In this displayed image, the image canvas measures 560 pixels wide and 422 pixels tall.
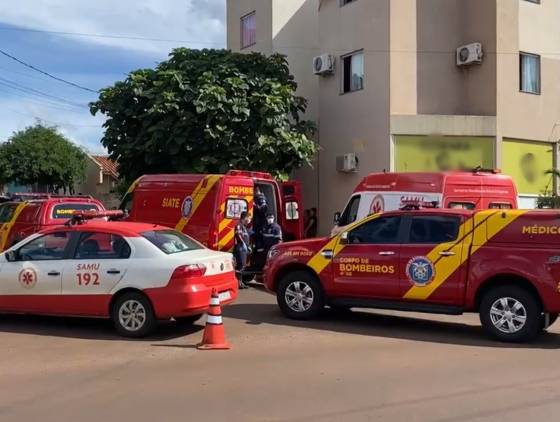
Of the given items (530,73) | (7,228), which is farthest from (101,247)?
(530,73)

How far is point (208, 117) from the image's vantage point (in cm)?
1848

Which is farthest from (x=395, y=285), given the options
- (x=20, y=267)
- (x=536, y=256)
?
(x=20, y=267)

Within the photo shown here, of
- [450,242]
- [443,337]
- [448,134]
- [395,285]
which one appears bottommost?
[443,337]

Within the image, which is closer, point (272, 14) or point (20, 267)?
point (20, 267)

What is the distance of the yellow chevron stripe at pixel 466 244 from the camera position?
884 cm

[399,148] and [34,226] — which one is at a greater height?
[399,148]

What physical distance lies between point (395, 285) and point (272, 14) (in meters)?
16.1

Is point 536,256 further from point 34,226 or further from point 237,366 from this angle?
point 34,226

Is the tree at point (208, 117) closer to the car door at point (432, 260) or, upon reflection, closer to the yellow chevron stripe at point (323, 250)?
the yellow chevron stripe at point (323, 250)

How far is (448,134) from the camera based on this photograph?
61.3ft

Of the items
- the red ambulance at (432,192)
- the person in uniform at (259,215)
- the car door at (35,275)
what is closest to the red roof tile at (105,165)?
the person in uniform at (259,215)

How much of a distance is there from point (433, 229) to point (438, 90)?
1117 cm

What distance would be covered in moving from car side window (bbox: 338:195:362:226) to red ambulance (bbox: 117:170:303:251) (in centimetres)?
194

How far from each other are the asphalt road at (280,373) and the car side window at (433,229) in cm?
129
